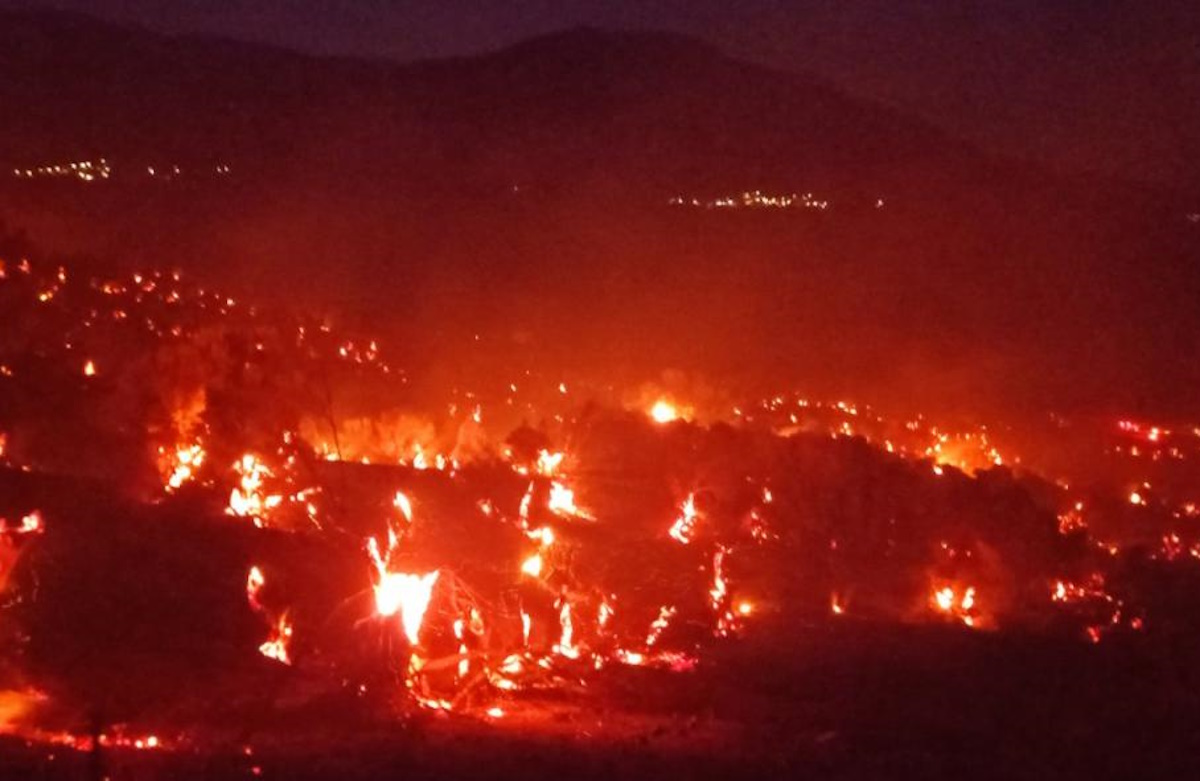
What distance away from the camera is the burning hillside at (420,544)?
8445 millimetres

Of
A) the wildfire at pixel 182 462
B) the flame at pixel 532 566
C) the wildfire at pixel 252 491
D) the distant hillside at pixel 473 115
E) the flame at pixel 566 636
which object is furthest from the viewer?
the distant hillside at pixel 473 115

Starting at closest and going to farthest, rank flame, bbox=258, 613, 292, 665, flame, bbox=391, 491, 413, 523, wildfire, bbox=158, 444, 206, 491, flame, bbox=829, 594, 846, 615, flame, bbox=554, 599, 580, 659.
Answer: flame, bbox=258, 613, 292, 665, flame, bbox=554, 599, 580, 659, flame, bbox=391, 491, 413, 523, wildfire, bbox=158, 444, 206, 491, flame, bbox=829, 594, 846, 615

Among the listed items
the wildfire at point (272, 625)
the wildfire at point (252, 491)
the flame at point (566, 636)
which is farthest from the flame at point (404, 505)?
the wildfire at point (272, 625)

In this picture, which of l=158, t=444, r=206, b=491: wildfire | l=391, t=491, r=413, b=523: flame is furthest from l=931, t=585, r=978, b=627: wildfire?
l=158, t=444, r=206, b=491: wildfire

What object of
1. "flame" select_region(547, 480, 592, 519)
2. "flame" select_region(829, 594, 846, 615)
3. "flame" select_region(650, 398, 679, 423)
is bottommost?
"flame" select_region(829, 594, 846, 615)

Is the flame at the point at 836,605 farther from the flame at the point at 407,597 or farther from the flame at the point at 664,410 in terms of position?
the flame at the point at 664,410

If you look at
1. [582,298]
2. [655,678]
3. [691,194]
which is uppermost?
[691,194]

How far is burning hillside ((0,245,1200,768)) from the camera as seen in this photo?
332 inches

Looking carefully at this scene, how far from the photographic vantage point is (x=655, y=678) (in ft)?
30.6

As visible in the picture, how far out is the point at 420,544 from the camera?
1091 centimetres

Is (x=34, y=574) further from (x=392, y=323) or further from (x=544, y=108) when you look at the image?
(x=544, y=108)

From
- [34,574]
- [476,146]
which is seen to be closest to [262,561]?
[34,574]

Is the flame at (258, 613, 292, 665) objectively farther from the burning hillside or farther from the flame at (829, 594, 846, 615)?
the flame at (829, 594, 846, 615)

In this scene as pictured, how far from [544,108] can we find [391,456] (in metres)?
20.5
